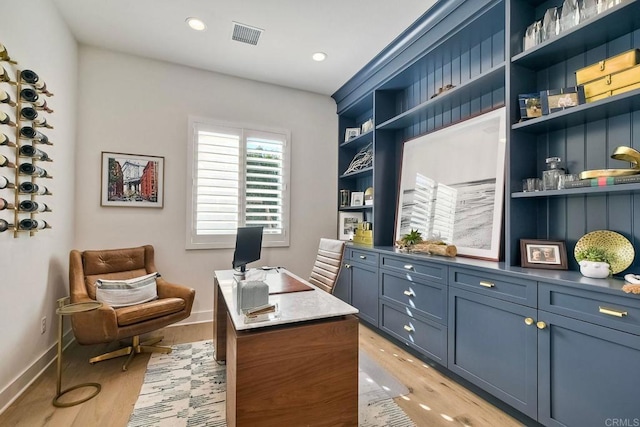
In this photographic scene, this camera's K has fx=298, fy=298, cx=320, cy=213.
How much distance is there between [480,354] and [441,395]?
1.37 ft

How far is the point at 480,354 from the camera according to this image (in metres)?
2.07

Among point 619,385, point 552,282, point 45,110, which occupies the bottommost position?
point 619,385

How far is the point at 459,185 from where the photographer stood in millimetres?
2777

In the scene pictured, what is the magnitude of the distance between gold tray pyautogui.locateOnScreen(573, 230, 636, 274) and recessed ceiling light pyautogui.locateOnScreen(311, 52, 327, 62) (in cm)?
290

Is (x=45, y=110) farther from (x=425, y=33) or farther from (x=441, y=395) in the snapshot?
(x=441, y=395)

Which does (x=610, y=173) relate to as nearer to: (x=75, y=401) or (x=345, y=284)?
(x=345, y=284)

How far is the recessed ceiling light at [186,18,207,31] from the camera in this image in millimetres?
2759

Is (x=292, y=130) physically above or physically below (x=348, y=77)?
below

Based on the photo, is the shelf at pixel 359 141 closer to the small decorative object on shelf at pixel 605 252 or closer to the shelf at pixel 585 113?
the shelf at pixel 585 113

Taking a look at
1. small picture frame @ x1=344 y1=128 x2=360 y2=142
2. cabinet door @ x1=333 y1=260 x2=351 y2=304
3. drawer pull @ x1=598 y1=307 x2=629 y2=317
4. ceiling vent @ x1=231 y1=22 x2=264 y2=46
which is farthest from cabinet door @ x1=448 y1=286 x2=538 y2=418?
ceiling vent @ x1=231 y1=22 x2=264 y2=46

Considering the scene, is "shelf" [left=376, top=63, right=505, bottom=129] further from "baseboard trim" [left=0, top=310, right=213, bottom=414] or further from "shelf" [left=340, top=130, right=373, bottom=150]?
"baseboard trim" [left=0, top=310, right=213, bottom=414]

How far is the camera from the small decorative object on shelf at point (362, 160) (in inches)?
154

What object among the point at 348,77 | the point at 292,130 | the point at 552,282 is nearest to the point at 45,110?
the point at 292,130

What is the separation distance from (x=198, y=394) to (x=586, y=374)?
2.37m
